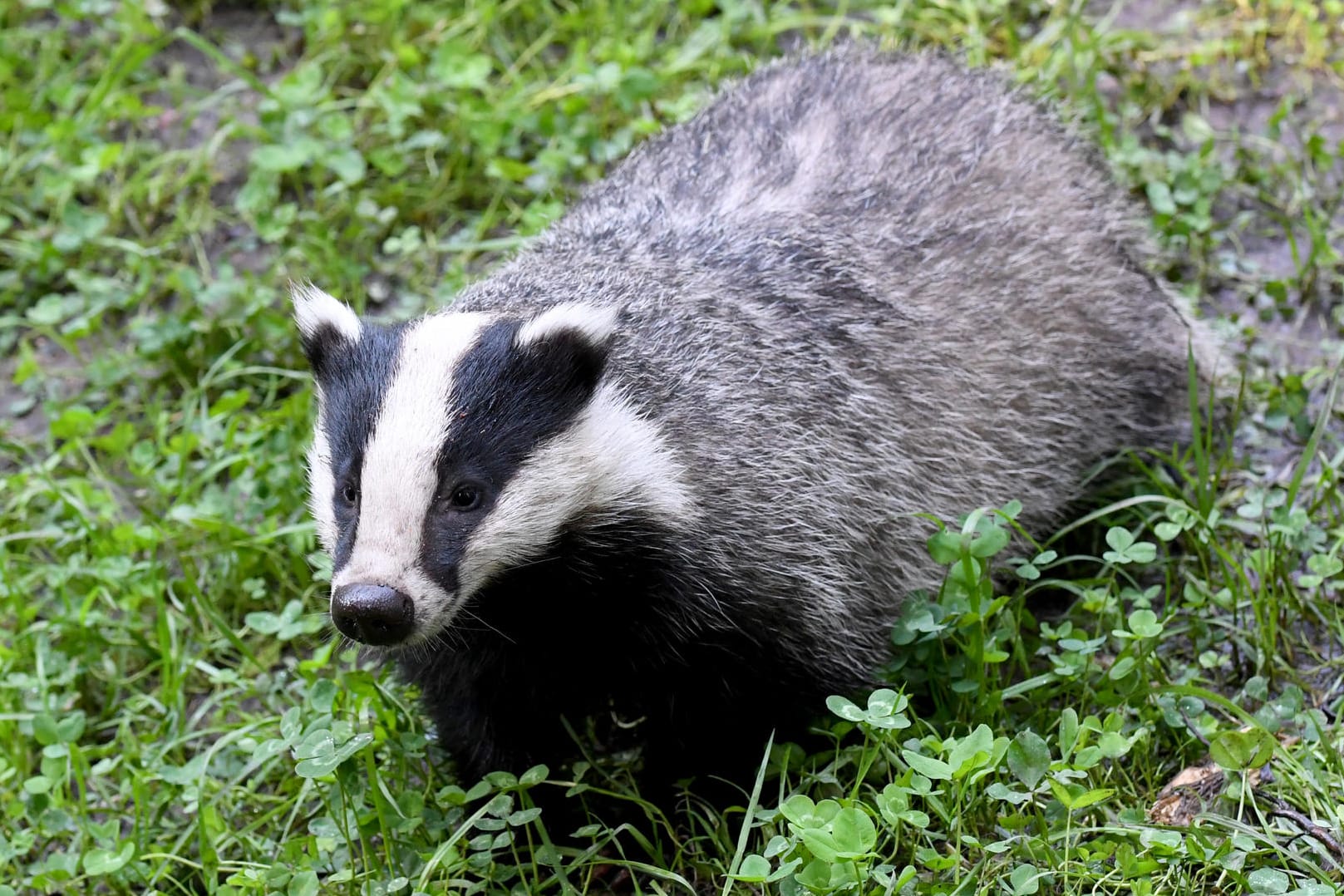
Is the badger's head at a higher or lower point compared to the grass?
higher

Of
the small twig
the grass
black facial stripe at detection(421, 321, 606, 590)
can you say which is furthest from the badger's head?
the small twig

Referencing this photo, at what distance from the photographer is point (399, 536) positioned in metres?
3.27

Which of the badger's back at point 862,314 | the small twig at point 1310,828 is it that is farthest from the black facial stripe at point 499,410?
the small twig at point 1310,828

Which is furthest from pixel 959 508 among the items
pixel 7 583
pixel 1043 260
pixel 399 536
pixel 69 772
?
pixel 7 583

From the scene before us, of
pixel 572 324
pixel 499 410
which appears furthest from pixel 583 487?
pixel 572 324

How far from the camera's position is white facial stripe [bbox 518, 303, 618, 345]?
3.49 meters

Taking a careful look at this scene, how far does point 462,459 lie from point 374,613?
1.20ft

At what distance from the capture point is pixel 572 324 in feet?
11.5

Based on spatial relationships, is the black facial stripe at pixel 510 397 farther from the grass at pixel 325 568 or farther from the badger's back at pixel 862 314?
the grass at pixel 325 568

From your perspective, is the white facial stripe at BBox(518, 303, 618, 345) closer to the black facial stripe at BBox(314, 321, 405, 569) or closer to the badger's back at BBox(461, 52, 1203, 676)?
the badger's back at BBox(461, 52, 1203, 676)

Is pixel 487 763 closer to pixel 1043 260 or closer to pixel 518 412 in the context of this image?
pixel 518 412

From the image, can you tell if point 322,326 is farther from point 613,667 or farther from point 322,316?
point 613,667

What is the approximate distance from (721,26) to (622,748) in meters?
3.42

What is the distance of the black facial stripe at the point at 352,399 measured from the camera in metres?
3.42
